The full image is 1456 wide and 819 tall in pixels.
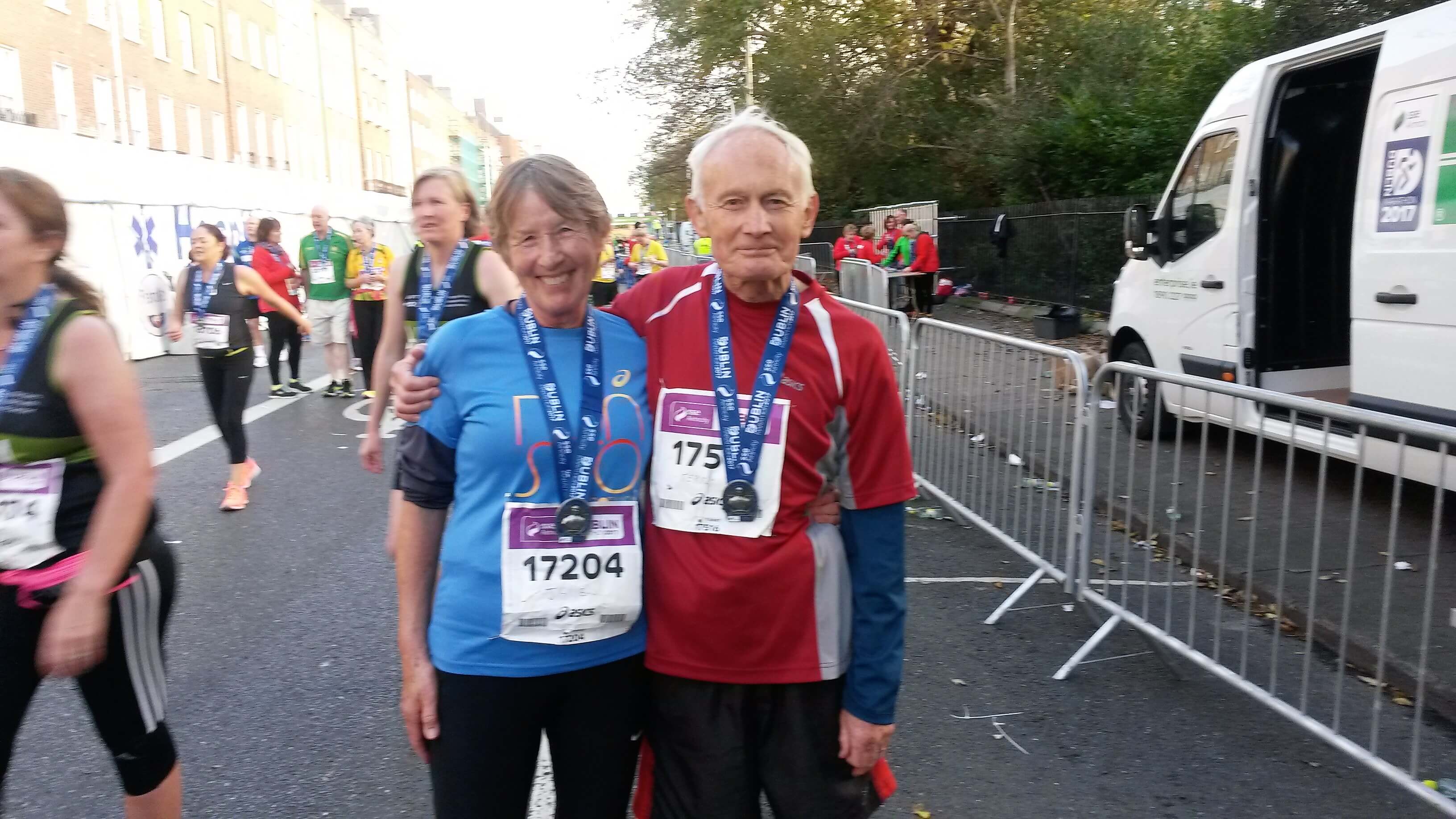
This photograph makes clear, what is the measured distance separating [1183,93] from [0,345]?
64.3 ft

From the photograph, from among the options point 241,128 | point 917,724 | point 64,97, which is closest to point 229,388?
point 917,724

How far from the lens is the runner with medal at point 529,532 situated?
204 centimetres

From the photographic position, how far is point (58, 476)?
8.30ft

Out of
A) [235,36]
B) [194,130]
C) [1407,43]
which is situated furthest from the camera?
[235,36]

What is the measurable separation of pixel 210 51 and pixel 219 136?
119 inches

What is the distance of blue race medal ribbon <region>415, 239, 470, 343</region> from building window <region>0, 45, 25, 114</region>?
1172 inches

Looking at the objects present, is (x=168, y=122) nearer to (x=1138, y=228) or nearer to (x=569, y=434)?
(x=1138, y=228)

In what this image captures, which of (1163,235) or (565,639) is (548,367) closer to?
(565,639)

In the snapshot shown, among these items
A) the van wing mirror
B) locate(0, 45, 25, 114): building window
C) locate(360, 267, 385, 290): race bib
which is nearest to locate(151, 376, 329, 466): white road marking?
locate(360, 267, 385, 290): race bib

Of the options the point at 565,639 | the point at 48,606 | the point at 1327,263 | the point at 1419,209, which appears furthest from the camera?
the point at 1327,263

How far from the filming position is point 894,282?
1877 cm

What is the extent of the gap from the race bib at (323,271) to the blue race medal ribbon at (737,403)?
37.7 ft

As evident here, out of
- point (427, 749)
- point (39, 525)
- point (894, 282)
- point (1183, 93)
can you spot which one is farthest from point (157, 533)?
point (1183, 93)

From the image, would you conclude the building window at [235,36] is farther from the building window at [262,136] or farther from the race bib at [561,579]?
the race bib at [561,579]
